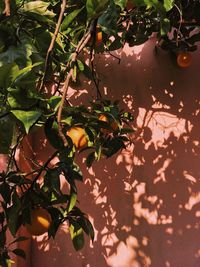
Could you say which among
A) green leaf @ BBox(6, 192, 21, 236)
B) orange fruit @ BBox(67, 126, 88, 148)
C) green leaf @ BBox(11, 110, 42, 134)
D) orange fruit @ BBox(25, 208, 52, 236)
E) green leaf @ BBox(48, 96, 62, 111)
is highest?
green leaf @ BBox(11, 110, 42, 134)

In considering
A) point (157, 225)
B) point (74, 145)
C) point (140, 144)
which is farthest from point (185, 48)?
point (74, 145)

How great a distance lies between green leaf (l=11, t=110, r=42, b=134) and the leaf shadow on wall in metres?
1.82

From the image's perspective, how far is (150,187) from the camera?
306 centimetres

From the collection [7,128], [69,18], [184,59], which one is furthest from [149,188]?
[7,128]

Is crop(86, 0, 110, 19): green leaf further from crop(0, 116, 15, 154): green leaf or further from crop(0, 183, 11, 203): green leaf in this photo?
crop(0, 183, 11, 203): green leaf

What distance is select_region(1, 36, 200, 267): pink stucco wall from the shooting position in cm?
302

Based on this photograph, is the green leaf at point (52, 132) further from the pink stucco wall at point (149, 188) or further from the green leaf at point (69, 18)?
the pink stucco wall at point (149, 188)

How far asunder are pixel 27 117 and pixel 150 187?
1877 mm

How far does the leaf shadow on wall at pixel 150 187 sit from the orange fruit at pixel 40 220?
1281 millimetres

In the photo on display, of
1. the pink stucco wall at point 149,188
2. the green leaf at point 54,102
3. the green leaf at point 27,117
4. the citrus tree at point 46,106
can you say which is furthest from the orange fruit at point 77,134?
the pink stucco wall at point 149,188

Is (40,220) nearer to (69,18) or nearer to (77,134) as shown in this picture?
(77,134)

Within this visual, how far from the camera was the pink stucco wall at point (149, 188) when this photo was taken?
3.02 m

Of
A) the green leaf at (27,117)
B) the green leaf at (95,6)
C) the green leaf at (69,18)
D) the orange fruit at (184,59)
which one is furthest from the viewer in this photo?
the orange fruit at (184,59)

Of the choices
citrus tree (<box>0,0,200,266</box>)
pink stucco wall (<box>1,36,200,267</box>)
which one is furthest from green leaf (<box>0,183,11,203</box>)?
pink stucco wall (<box>1,36,200,267</box>)
